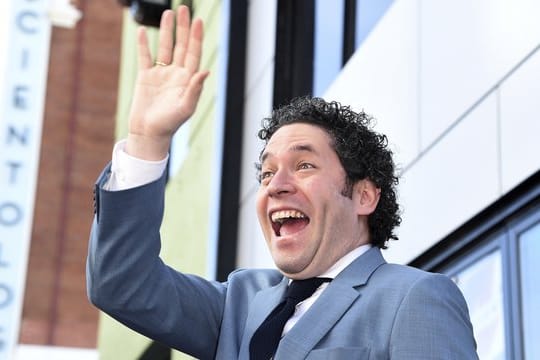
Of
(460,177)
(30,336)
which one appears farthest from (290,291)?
(30,336)

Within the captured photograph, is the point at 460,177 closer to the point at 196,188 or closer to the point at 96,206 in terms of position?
the point at 96,206

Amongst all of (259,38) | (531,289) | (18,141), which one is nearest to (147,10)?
(259,38)

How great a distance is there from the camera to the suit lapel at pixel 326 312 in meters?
2.79

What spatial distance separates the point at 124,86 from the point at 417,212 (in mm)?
9509

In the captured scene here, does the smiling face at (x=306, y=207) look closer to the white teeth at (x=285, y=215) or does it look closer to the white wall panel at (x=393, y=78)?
the white teeth at (x=285, y=215)

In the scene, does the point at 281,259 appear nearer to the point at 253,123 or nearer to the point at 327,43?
the point at 327,43

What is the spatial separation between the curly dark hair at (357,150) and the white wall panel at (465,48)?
5.95 feet

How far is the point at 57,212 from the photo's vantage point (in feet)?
98.4

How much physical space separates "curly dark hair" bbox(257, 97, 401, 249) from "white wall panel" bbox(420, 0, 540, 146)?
181 centimetres

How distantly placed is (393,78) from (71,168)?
24.6 m

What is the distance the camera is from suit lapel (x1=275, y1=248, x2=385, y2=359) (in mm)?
2793

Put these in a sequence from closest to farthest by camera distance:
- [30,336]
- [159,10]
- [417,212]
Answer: [417,212], [159,10], [30,336]

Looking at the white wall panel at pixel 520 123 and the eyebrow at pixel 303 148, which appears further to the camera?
the white wall panel at pixel 520 123

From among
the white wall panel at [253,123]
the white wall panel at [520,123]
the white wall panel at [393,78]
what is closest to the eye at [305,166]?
the white wall panel at [520,123]
